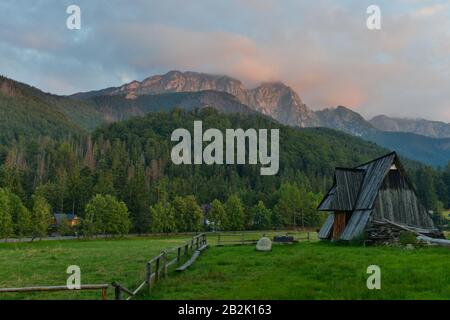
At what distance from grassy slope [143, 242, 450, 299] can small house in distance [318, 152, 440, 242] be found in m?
11.0

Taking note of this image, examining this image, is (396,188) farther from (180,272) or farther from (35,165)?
(35,165)

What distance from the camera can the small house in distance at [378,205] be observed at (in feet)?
114

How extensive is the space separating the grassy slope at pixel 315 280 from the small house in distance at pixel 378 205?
11015mm

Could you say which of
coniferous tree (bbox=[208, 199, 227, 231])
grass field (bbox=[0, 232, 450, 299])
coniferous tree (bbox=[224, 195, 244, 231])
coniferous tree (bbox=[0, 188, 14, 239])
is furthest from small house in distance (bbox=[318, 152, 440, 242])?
coniferous tree (bbox=[224, 195, 244, 231])

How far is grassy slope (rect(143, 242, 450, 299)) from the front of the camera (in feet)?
45.3

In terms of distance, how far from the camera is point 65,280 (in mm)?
20984

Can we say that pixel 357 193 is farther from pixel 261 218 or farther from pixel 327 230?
pixel 261 218

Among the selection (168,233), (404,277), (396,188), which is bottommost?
(168,233)

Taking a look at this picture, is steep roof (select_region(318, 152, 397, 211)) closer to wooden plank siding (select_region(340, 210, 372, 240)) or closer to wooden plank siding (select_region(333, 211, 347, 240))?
wooden plank siding (select_region(340, 210, 372, 240))

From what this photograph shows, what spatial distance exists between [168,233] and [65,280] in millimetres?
74540

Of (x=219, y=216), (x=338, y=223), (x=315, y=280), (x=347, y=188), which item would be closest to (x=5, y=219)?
(x=219, y=216)

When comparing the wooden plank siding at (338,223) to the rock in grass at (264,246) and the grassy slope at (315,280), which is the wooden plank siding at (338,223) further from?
the grassy slope at (315,280)

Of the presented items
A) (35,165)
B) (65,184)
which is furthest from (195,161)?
(65,184)

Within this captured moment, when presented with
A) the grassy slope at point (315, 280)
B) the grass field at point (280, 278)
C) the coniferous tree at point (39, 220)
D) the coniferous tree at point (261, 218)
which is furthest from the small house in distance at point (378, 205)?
the coniferous tree at point (261, 218)
